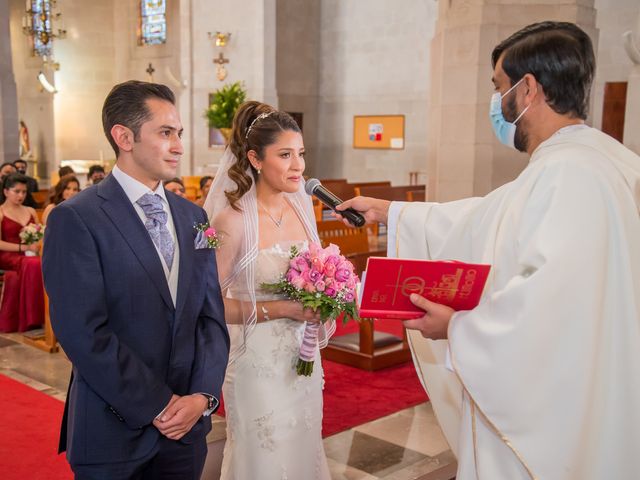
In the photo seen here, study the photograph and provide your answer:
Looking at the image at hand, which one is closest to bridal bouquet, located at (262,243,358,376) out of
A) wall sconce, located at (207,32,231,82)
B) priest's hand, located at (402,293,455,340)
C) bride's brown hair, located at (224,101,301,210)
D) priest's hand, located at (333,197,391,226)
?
priest's hand, located at (333,197,391,226)

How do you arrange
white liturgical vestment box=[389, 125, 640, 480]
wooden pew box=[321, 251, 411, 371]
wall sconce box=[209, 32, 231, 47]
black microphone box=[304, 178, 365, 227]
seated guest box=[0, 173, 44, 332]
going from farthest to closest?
wall sconce box=[209, 32, 231, 47]
seated guest box=[0, 173, 44, 332]
wooden pew box=[321, 251, 411, 371]
black microphone box=[304, 178, 365, 227]
white liturgical vestment box=[389, 125, 640, 480]

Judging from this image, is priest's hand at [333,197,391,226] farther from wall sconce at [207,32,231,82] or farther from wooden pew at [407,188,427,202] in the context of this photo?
wall sconce at [207,32,231,82]

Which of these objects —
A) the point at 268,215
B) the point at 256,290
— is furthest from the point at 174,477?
the point at 268,215

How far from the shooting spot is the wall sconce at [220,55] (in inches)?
649

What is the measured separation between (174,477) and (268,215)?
131cm

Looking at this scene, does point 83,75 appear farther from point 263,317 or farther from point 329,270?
point 329,270

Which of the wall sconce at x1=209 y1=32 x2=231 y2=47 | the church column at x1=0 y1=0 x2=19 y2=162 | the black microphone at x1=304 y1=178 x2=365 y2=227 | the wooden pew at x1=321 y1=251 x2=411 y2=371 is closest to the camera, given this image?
the black microphone at x1=304 y1=178 x2=365 y2=227

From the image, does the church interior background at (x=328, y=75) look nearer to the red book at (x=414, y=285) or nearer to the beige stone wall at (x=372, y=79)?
the beige stone wall at (x=372, y=79)

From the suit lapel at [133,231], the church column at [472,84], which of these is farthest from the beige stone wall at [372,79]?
the suit lapel at [133,231]

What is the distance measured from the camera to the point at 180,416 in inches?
88.1

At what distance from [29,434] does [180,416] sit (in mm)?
2708

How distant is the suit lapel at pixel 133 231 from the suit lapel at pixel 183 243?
0.05 meters

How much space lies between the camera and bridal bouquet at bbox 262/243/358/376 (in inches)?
116

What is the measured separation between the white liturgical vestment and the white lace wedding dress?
1039 mm
